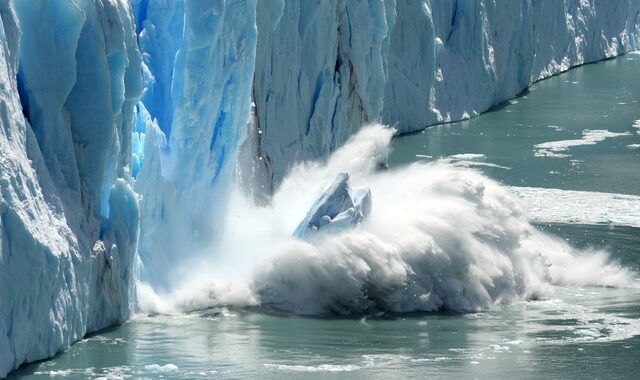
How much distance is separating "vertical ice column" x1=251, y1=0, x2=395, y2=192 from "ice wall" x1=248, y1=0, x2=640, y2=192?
0.5 inches

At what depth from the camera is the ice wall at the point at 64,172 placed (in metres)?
9.51

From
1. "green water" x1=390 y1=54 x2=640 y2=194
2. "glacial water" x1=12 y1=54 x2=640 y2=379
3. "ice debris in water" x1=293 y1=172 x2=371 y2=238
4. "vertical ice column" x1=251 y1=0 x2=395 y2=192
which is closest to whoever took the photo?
"glacial water" x1=12 y1=54 x2=640 y2=379

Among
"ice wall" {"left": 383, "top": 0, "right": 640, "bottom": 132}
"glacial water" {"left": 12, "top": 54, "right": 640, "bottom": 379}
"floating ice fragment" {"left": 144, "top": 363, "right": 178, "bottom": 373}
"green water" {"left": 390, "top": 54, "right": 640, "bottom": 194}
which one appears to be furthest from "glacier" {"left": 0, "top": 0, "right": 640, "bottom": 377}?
"ice wall" {"left": 383, "top": 0, "right": 640, "bottom": 132}

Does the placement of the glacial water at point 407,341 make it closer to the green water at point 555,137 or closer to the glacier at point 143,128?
the glacier at point 143,128

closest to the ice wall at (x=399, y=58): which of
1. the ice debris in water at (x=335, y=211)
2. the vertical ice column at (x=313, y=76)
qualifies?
the vertical ice column at (x=313, y=76)

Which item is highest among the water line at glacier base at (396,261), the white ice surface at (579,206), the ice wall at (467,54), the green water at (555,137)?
the ice wall at (467,54)

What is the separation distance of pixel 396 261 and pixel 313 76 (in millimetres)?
5902

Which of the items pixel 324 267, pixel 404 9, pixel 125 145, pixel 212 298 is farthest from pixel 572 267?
pixel 404 9

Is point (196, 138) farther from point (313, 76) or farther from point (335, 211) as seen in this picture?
point (313, 76)

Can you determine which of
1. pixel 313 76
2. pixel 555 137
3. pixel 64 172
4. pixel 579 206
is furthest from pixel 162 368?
pixel 555 137

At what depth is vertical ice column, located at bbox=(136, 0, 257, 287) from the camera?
12.6 metres

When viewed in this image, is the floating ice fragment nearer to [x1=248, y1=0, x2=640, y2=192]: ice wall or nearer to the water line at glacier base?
the water line at glacier base

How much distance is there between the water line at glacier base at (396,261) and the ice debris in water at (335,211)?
4.1 inches

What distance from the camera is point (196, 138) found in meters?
13.4
